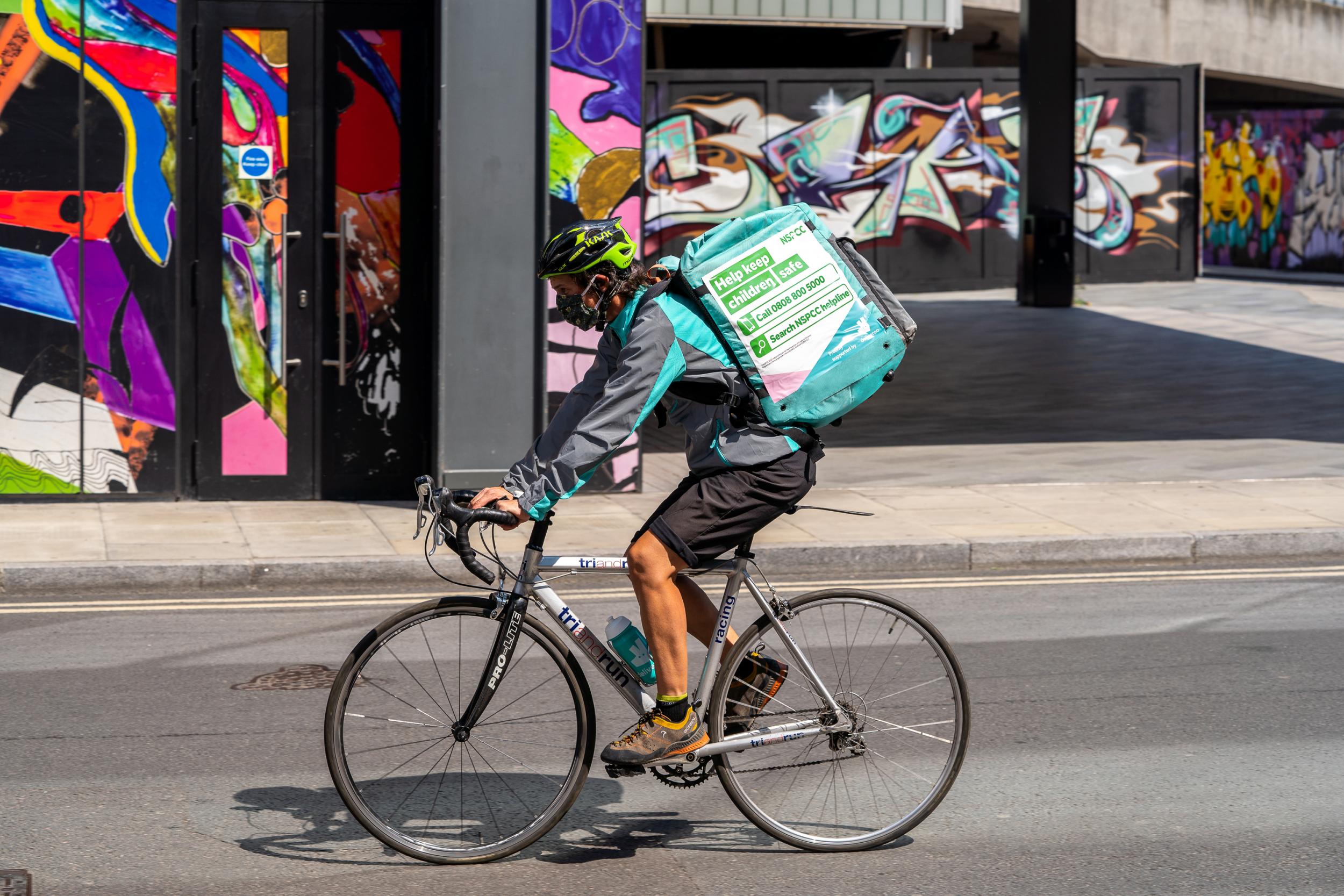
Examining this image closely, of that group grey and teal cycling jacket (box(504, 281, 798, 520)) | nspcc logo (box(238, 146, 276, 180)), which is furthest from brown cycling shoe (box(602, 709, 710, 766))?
nspcc logo (box(238, 146, 276, 180))

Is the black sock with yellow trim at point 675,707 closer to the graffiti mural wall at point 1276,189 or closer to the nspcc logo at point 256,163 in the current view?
the nspcc logo at point 256,163

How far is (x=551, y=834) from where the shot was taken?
4.86 metres

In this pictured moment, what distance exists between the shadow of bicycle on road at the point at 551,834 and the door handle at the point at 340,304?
567 cm

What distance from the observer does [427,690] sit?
15.3 ft

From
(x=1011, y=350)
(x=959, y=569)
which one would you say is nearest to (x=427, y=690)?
(x=959, y=569)

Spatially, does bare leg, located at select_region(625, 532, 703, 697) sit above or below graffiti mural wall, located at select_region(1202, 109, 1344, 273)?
below

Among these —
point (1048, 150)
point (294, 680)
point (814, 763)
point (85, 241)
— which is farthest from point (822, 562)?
point (1048, 150)

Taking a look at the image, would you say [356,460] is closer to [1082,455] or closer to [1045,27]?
[1082,455]

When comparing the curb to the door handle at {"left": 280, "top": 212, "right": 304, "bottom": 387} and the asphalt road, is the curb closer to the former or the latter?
the asphalt road

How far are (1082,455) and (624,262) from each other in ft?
28.2

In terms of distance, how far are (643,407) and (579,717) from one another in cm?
88

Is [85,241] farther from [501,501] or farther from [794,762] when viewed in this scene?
[794,762]

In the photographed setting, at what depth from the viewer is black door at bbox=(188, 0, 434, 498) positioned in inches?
410

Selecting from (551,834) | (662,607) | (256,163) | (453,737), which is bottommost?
(551,834)
